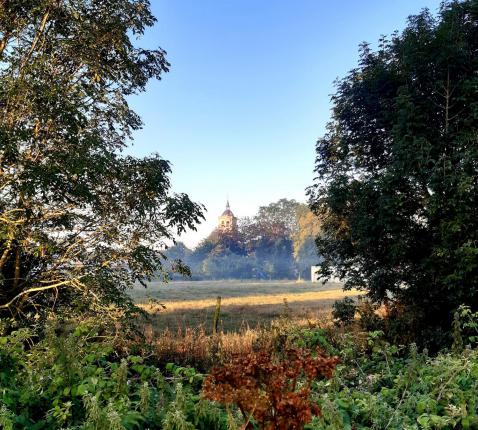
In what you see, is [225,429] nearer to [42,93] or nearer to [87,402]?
[87,402]

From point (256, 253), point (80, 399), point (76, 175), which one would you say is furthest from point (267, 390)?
point (256, 253)

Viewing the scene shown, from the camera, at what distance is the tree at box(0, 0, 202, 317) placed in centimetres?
859

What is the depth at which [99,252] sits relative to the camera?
10406mm

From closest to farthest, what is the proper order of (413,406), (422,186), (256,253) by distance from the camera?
1. (413,406)
2. (422,186)
3. (256,253)

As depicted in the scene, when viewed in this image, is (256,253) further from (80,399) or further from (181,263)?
(80,399)

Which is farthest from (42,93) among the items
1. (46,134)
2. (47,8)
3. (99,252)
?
(99,252)

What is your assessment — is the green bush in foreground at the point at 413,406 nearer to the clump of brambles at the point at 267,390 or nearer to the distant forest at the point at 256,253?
the clump of brambles at the point at 267,390

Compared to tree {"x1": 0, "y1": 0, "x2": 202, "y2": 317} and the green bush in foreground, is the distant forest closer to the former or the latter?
tree {"x1": 0, "y1": 0, "x2": 202, "y2": 317}

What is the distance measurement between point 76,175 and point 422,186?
996cm

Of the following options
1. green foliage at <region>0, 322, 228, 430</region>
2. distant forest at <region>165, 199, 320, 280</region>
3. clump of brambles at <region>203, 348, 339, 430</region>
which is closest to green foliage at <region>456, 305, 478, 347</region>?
clump of brambles at <region>203, 348, 339, 430</region>

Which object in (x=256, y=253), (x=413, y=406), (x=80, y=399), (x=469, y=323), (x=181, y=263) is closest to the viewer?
(x=80, y=399)

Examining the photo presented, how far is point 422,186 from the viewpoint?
42.2 feet

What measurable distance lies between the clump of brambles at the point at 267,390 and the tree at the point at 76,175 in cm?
640

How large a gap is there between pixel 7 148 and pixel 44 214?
2.41 m
